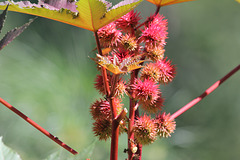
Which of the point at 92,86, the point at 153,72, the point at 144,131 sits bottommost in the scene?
the point at 144,131

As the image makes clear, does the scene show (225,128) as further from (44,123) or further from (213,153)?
(44,123)

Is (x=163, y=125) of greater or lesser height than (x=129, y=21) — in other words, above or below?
below

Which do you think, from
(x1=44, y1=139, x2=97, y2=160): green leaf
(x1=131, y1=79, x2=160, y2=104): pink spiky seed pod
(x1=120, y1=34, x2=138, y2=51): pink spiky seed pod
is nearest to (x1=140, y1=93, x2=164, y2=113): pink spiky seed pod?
(x1=131, y1=79, x2=160, y2=104): pink spiky seed pod

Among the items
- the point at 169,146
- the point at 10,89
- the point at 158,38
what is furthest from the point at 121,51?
the point at 169,146

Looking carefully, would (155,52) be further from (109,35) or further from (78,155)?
(78,155)

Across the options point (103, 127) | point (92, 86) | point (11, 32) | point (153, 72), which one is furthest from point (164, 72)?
point (92, 86)
